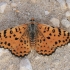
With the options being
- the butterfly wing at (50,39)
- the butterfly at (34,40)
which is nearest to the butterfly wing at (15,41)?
the butterfly at (34,40)

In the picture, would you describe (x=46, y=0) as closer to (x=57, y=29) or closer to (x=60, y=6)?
(x=60, y=6)

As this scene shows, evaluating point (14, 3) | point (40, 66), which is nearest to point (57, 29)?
point (40, 66)

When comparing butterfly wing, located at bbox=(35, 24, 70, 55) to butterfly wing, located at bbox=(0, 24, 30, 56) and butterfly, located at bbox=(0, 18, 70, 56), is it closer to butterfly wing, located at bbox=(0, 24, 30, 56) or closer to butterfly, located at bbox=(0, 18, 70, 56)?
butterfly, located at bbox=(0, 18, 70, 56)

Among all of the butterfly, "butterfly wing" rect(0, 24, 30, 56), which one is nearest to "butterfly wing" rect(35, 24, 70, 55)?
the butterfly

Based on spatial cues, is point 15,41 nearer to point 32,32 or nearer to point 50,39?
point 32,32

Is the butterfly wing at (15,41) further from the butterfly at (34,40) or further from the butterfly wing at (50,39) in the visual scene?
the butterfly wing at (50,39)
